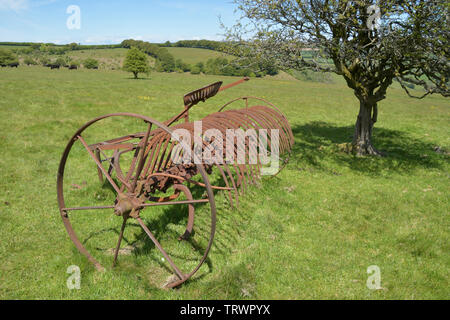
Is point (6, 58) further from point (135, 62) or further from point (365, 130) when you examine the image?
point (365, 130)

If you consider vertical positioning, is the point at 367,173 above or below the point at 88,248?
above

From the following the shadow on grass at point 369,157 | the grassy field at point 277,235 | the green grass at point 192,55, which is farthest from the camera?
the green grass at point 192,55

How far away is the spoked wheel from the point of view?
380cm

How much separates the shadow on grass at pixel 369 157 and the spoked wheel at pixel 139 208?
457 cm

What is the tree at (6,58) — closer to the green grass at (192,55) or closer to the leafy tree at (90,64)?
the leafy tree at (90,64)

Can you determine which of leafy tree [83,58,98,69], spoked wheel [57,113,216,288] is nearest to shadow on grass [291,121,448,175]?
spoked wheel [57,113,216,288]

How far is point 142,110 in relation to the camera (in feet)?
51.1

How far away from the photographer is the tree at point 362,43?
22.3 ft

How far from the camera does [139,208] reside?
397 cm

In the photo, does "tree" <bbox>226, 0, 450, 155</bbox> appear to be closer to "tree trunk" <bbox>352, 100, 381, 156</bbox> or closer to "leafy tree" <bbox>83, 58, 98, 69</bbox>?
"tree trunk" <bbox>352, 100, 381, 156</bbox>

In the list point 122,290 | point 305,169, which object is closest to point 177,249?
point 122,290

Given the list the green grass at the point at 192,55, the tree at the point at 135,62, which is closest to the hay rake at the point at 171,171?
the tree at the point at 135,62
